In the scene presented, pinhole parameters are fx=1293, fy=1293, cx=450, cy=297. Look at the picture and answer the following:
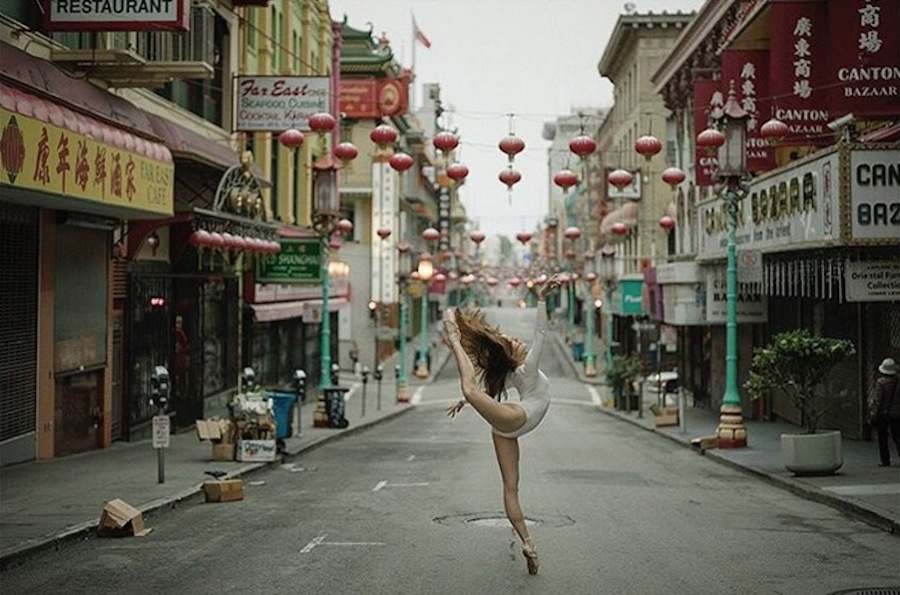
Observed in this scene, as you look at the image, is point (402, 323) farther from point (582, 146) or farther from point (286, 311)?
point (582, 146)

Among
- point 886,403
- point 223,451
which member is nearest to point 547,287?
point 886,403

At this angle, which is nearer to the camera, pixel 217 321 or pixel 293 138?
pixel 293 138

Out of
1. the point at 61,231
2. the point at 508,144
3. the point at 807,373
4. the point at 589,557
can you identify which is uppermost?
the point at 508,144

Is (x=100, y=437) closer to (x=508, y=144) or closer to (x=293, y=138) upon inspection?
(x=293, y=138)

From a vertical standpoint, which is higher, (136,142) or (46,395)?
(136,142)

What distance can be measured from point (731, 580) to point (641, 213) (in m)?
53.1

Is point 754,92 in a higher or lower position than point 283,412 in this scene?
higher

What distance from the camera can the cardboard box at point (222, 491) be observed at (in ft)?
55.6

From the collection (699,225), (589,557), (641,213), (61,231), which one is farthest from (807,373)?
(641,213)

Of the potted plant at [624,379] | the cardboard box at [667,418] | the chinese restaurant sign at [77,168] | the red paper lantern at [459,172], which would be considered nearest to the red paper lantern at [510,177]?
the red paper lantern at [459,172]

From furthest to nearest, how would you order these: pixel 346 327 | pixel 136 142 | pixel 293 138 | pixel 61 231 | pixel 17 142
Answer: pixel 346 327
pixel 293 138
pixel 61 231
pixel 136 142
pixel 17 142

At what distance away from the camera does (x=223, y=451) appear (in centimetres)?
2203

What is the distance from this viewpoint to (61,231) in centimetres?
2233

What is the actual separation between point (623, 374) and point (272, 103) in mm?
16055
